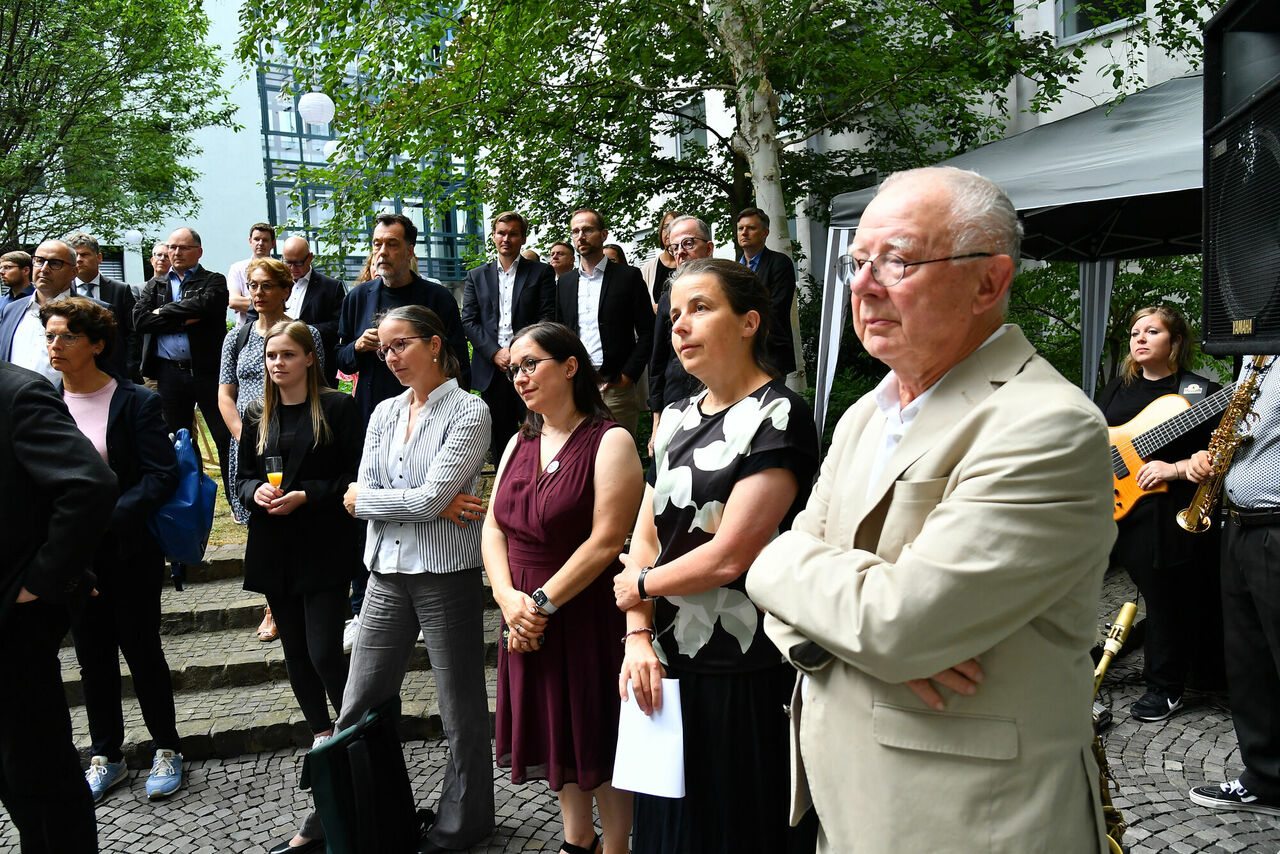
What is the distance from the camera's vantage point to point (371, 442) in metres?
4.06

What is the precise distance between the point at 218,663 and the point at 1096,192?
5.93 meters

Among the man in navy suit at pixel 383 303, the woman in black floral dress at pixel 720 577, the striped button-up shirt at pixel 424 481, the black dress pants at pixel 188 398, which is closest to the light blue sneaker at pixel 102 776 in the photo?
the striped button-up shirt at pixel 424 481

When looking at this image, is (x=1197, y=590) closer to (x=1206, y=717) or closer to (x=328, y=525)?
(x=1206, y=717)

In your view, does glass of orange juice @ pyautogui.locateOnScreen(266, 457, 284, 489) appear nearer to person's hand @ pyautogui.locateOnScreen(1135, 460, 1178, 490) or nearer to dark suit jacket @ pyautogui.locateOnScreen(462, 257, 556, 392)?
dark suit jacket @ pyautogui.locateOnScreen(462, 257, 556, 392)

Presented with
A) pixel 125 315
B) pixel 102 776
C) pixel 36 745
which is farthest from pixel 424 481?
pixel 125 315

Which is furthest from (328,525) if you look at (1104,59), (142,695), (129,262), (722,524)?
(129,262)

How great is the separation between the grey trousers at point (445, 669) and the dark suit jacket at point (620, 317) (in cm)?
300

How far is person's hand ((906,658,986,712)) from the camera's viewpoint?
155 cm

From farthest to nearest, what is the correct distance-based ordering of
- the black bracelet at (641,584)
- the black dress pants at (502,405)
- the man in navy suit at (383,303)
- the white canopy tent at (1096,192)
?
the black dress pants at (502,405) → the man in navy suit at (383,303) → the white canopy tent at (1096,192) → the black bracelet at (641,584)

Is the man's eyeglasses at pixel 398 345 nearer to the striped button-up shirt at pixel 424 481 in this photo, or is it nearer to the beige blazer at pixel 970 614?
the striped button-up shirt at pixel 424 481

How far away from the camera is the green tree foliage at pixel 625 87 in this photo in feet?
28.6

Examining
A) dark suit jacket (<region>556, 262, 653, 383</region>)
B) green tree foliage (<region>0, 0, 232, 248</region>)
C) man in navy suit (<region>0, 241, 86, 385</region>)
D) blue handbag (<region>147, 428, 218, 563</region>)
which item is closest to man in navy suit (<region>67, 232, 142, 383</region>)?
man in navy suit (<region>0, 241, 86, 385</region>)

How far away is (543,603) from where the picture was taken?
3.33m

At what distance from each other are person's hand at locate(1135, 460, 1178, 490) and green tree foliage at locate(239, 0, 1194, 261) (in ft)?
14.4
